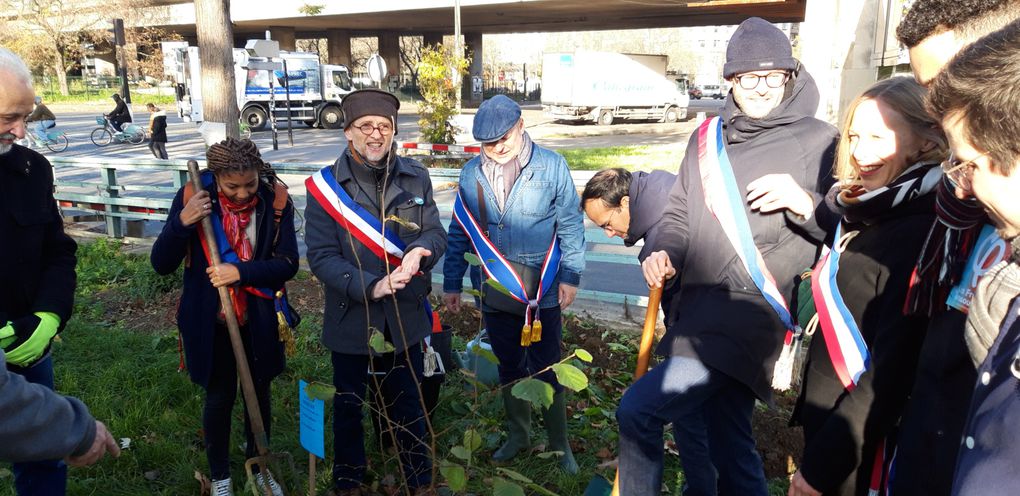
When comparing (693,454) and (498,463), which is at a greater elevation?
(693,454)

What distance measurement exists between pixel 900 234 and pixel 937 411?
453 mm

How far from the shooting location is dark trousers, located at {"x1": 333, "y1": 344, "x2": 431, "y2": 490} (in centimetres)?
293

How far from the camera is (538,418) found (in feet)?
12.6

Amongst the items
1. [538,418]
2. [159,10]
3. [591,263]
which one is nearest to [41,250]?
[538,418]

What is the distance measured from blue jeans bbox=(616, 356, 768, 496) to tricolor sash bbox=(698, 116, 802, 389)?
19 cm

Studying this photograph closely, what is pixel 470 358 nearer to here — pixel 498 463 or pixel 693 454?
pixel 498 463

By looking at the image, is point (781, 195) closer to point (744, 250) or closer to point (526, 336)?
point (744, 250)

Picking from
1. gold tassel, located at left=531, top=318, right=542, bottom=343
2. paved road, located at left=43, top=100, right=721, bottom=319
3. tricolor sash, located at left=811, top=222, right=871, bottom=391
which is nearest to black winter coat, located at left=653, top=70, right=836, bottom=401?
tricolor sash, located at left=811, top=222, right=871, bottom=391

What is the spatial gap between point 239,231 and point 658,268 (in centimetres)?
173

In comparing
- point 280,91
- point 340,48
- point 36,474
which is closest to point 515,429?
point 36,474

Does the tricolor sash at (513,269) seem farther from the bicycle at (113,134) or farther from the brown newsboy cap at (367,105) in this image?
the bicycle at (113,134)

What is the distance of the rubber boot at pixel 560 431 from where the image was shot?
10.8ft

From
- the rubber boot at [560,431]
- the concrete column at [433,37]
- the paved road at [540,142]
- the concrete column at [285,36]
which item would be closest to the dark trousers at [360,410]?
the rubber boot at [560,431]

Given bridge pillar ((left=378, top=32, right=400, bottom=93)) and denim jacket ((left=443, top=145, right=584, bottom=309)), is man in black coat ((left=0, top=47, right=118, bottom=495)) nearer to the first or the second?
denim jacket ((left=443, top=145, right=584, bottom=309))
